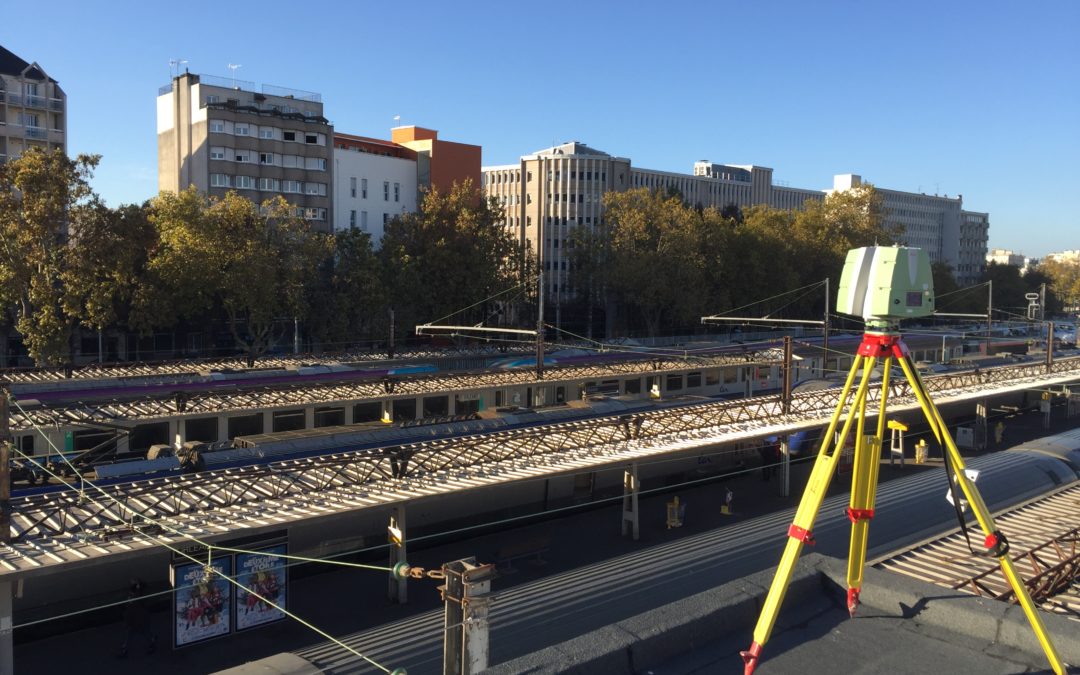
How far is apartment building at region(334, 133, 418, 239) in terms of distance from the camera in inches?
2522

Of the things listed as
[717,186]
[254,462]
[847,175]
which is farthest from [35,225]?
[847,175]

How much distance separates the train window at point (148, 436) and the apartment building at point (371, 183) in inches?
1552

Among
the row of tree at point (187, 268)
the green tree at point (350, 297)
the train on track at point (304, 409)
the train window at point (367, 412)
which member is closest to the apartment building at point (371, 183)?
the row of tree at point (187, 268)

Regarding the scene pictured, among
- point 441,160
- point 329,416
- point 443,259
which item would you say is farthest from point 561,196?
point 329,416

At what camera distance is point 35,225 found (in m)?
38.5

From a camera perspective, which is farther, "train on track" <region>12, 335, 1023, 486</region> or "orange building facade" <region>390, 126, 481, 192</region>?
"orange building facade" <region>390, 126, 481, 192</region>

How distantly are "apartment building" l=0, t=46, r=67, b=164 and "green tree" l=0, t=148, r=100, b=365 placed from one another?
1958 centimetres

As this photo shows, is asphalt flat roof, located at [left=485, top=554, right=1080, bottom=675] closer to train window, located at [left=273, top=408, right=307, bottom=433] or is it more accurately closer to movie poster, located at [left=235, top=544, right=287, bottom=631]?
movie poster, located at [left=235, top=544, right=287, bottom=631]

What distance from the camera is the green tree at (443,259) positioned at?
53.9 metres

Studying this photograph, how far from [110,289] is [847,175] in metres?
146

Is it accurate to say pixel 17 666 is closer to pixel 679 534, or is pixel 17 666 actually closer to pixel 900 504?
pixel 679 534

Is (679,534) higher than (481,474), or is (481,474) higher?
(481,474)

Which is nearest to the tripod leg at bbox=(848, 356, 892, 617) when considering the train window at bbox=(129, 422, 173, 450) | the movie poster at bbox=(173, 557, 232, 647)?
the movie poster at bbox=(173, 557, 232, 647)

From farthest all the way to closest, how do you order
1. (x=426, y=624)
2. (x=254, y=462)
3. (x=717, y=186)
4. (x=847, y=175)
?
(x=847, y=175) < (x=717, y=186) < (x=254, y=462) < (x=426, y=624)
